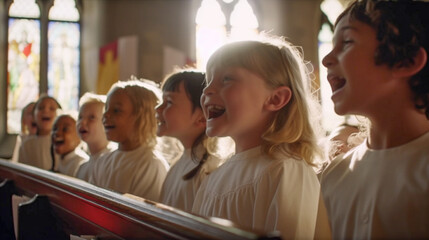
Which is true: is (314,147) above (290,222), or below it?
above

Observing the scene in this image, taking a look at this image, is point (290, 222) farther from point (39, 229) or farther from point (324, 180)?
point (39, 229)

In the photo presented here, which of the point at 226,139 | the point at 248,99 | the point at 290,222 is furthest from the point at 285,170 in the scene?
the point at 226,139

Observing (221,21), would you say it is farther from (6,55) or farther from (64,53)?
(6,55)

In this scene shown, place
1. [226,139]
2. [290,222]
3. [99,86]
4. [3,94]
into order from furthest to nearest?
[3,94] < [99,86] < [226,139] < [290,222]

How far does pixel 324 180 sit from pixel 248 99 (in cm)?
49

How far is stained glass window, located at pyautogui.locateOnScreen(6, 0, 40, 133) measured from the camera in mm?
10352

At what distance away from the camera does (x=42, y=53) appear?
1050cm

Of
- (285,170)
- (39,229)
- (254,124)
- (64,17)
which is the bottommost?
(39,229)

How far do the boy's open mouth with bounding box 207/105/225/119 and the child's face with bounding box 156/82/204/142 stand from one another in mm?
683

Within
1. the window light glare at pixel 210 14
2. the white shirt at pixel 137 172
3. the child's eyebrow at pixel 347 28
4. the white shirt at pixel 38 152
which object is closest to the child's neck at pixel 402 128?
the child's eyebrow at pixel 347 28

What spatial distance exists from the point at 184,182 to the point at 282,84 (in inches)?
32.5

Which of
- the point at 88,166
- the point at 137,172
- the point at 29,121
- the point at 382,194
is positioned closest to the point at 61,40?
the point at 29,121

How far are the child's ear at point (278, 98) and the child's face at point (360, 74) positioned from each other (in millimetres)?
519

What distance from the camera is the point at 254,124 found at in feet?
6.29
